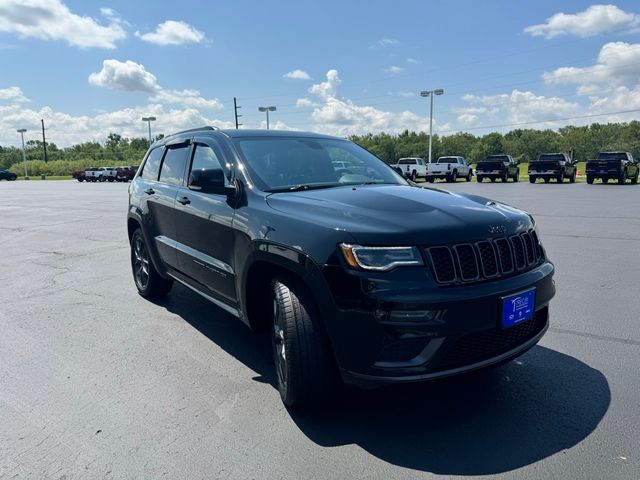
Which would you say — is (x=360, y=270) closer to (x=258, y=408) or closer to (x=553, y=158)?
(x=258, y=408)

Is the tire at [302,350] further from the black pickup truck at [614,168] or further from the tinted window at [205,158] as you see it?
the black pickup truck at [614,168]

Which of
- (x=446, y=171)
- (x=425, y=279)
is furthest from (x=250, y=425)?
(x=446, y=171)

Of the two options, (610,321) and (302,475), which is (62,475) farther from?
(610,321)

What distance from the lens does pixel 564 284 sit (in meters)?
6.00

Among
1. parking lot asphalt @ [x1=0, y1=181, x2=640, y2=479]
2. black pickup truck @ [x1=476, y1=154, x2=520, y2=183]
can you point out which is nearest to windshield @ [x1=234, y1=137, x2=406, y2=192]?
parking lot asphalt @ [x1=0, y1=181, x2=640, y2=479]

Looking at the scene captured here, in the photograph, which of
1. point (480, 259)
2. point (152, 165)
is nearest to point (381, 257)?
point (480, 259)

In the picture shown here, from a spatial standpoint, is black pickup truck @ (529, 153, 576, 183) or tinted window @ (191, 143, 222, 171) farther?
black pickup truck @ (529, 153, 576, 183)

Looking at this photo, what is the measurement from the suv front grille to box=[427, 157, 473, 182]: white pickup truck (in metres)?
34.3

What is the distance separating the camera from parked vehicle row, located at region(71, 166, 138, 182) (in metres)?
53.3

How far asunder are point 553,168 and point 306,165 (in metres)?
31.4

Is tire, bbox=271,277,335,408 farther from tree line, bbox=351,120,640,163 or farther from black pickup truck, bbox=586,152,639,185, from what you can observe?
tree line, bbox=351,120,640,163

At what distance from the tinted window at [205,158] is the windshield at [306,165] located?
26cm

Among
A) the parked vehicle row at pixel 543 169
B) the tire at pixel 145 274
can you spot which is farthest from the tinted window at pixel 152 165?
the parked vehicle row at pixel 543 169

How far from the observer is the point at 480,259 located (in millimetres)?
2791
